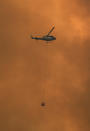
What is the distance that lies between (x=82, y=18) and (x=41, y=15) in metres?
1.18

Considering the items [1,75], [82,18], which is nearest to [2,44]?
[1,75]

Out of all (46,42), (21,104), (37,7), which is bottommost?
(21,104)

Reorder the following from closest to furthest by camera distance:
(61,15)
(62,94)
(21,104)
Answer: (21,104)
(62,94)
(61,15)

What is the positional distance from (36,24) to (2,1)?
37.6 inches

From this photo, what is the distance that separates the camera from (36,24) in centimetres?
577

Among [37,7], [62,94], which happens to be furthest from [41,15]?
[62,94]

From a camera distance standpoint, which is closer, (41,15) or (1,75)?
(1,75)

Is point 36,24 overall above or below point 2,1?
below

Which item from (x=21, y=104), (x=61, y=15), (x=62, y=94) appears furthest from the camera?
(x=61, y=15)

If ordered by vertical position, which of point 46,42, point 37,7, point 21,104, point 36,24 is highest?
point 37,7

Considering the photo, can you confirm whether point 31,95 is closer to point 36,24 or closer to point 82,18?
point 36,24

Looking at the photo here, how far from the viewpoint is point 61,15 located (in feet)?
20.1

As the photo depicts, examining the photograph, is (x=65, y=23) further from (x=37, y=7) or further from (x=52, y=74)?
(x=52, y=74)

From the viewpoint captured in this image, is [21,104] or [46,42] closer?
[21,104]
